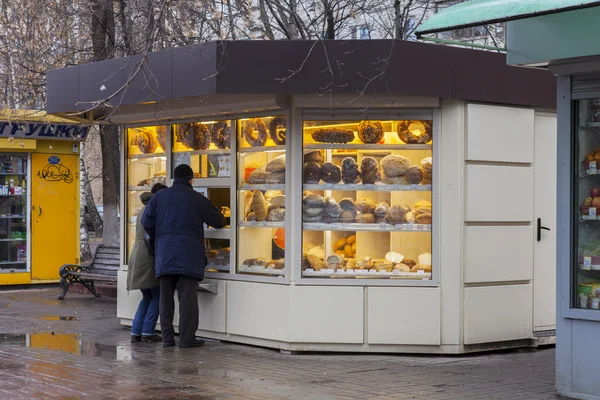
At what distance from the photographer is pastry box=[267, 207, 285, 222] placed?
971cm

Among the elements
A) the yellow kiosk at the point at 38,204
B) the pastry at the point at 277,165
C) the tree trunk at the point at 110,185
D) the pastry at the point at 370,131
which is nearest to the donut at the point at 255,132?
the pastry at the point at 277,165

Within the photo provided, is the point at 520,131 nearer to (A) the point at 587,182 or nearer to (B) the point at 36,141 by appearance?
(A) the point at 587,182

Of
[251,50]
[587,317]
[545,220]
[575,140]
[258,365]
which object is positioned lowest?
[258,365]

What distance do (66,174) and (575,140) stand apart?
11.4 m

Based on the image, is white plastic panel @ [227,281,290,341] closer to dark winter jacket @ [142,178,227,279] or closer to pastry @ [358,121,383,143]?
dark winter jacket @ [142,178,227,279]

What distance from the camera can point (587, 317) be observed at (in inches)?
284

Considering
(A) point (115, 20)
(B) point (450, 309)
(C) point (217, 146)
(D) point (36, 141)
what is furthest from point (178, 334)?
(A) point (115, 20)

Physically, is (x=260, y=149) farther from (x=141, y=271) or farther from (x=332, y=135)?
(x=141, y=271)

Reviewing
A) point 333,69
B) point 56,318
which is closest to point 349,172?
point 333,69

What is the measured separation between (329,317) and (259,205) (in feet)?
4.81

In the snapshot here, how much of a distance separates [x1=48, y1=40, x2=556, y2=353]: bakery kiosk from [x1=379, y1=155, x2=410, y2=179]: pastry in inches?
0.4

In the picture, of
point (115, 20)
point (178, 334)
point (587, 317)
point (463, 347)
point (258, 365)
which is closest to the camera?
point (587, 317)

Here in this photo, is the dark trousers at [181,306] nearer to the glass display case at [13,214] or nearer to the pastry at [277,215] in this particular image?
the pastry at [277,215]

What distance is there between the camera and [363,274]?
31.0ft
